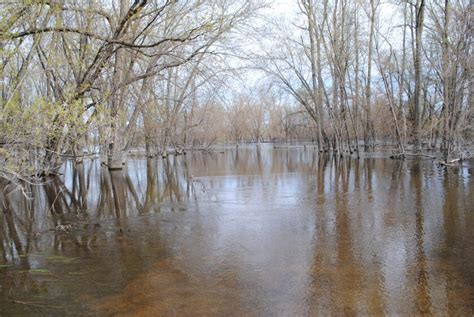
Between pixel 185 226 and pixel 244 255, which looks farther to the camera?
pixel 185 226

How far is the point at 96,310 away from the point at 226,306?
1.31m

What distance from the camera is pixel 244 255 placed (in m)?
5.23

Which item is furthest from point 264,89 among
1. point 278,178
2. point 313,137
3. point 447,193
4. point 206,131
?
point 313,137

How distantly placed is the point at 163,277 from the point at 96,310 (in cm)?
97

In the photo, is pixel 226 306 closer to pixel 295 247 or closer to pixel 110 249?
pixel 295 247

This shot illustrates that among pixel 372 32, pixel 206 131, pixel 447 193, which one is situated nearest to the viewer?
pixel 447 193

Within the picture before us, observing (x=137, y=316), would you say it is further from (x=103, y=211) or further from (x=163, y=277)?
(x=103, y=211)

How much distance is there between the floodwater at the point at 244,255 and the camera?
3.78 metres

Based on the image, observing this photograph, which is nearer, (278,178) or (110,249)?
(110,249)

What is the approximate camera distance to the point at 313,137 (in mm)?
53750

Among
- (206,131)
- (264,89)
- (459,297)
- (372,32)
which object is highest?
(372,32)

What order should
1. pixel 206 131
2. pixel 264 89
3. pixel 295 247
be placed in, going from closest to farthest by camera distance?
pixel 295 247 → pixel 264 89 → pixel 206 131

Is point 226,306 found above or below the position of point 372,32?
below

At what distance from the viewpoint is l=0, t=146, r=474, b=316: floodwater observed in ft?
12.4
